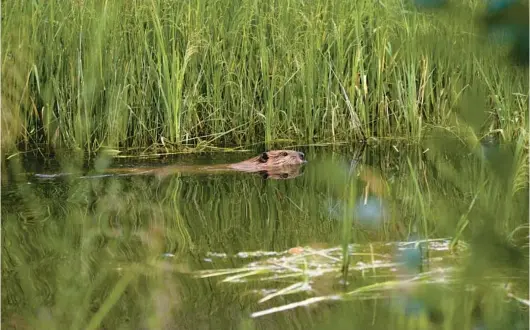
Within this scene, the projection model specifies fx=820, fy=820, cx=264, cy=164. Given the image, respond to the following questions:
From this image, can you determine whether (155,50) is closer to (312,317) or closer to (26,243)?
(26,243)

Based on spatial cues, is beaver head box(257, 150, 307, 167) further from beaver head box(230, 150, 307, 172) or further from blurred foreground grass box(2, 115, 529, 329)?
blurred foreground grass box(2, 115, 529, 329)

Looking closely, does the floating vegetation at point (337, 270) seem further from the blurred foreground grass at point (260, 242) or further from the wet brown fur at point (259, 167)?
the wet brown fur at point (259, 167)

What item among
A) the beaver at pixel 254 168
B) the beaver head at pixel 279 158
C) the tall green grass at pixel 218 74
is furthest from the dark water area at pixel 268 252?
the tall green grass at pixel 218 74

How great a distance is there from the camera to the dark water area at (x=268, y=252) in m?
1.62

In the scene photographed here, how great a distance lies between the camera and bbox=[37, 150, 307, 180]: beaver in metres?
3.80

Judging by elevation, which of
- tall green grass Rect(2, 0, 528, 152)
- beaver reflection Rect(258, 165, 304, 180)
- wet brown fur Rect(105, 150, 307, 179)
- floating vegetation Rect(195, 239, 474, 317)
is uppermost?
tall green grass Rect(2, 0, 528, 152)

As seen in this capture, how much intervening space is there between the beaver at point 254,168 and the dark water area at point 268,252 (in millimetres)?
145

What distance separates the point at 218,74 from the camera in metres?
4.62

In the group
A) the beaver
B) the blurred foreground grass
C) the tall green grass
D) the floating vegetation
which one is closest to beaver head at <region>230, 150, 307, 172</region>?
the beaver

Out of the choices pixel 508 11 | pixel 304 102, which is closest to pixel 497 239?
pixel 508 11

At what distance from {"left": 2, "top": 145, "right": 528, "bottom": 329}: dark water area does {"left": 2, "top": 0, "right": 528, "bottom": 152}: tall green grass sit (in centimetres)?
86

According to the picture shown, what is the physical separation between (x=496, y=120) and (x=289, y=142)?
4.06 ft

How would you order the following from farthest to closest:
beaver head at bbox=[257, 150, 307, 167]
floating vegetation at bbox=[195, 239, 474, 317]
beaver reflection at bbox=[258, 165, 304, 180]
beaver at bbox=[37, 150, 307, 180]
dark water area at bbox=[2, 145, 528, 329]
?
beaver head at bbox=[257, 150, 307, 167] → beaver at bbox=[37, 150, 307, 180] → beaver reflection at bbox=[258, 165, 304, 180] → floating vegetation at bbox=[195, 239, 474, 317] → dark water area at bbox=[2, 145, 528, 329]

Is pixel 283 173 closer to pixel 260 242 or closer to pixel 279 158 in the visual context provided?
pixel 279 158
